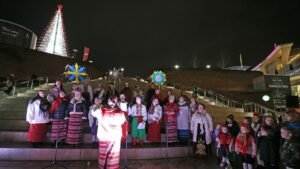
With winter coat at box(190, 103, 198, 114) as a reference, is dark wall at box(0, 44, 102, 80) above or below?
above

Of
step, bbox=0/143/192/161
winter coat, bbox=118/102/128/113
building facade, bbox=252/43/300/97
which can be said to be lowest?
step, bbox=0/143/192/161

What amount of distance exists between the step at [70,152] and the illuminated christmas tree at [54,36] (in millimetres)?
29115

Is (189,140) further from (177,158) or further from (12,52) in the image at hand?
(12,52)

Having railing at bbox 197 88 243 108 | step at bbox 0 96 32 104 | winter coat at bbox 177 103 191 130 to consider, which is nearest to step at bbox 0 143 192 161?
winter coat at bbox 177 103 191 130

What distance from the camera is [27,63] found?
2552 centimetres

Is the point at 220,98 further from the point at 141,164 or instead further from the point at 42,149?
the point at 42,149

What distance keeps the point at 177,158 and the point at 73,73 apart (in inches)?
345

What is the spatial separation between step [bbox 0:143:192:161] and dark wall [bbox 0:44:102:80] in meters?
18.7

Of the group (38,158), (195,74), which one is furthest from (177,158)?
(195,74)

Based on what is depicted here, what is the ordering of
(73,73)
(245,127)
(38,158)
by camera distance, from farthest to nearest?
(73,73), (38,158), (245,127)

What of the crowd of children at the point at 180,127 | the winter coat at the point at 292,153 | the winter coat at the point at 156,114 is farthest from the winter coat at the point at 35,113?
the winter coat at the point at 292,153

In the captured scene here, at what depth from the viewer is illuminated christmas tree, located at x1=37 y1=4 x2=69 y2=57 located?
3067 cm

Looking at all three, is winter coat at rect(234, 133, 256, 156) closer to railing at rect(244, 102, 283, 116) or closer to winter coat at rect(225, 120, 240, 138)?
winter coat at rect(225, 120, 240, 138)

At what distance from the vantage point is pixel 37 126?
19.0ft
